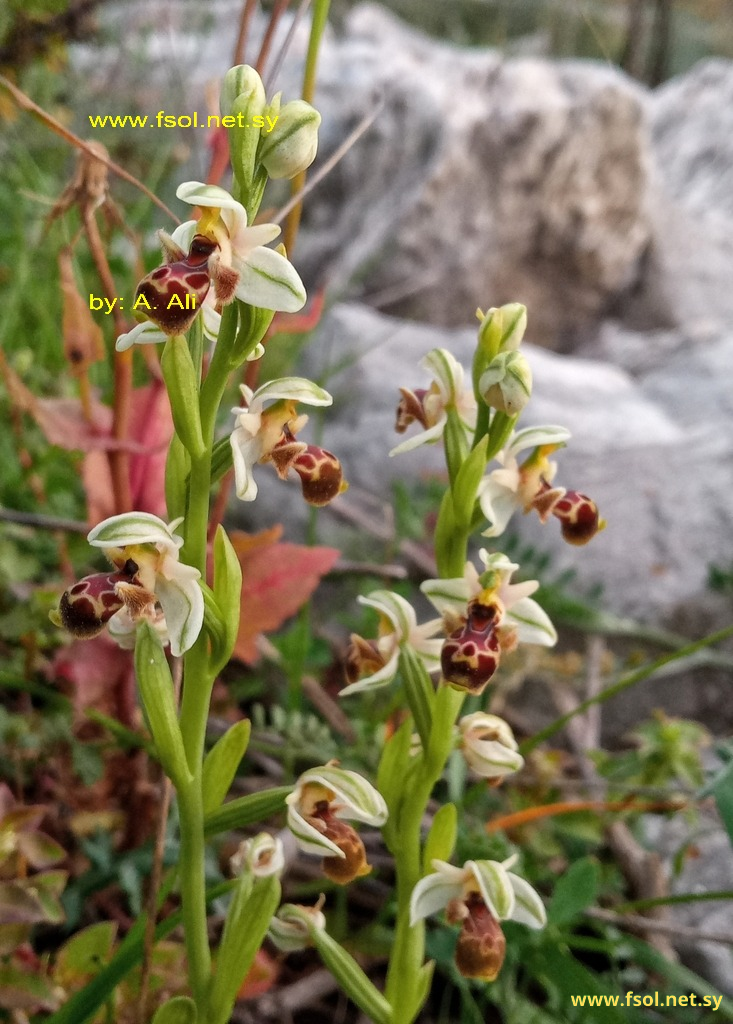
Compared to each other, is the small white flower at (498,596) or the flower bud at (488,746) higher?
the small white flower at (498,596)

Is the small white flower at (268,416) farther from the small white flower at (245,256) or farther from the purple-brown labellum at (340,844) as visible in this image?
the purple-brown labellum at (340,844)

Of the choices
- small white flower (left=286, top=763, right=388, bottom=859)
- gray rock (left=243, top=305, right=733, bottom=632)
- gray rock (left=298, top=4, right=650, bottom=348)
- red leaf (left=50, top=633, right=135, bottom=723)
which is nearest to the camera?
small white flower (left=286, top=763, right=388, bottom=859)

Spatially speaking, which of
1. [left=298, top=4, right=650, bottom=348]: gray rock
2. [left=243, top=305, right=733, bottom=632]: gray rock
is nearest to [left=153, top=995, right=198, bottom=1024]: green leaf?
[left=243, top=305, right=733, bottom=632]: gray rock

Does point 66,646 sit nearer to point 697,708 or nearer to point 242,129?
point 242,129

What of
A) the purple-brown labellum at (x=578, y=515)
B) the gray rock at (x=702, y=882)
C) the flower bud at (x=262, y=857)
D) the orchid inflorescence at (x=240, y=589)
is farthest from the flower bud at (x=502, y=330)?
the gray rock at (x=702, y=882)

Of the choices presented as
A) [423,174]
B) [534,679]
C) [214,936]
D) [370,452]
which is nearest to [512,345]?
[214,936]

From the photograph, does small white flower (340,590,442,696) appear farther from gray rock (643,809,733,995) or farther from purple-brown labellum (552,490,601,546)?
gray rock (643,809,733,995)

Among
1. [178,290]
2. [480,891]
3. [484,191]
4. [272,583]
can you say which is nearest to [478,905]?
[480,891]
